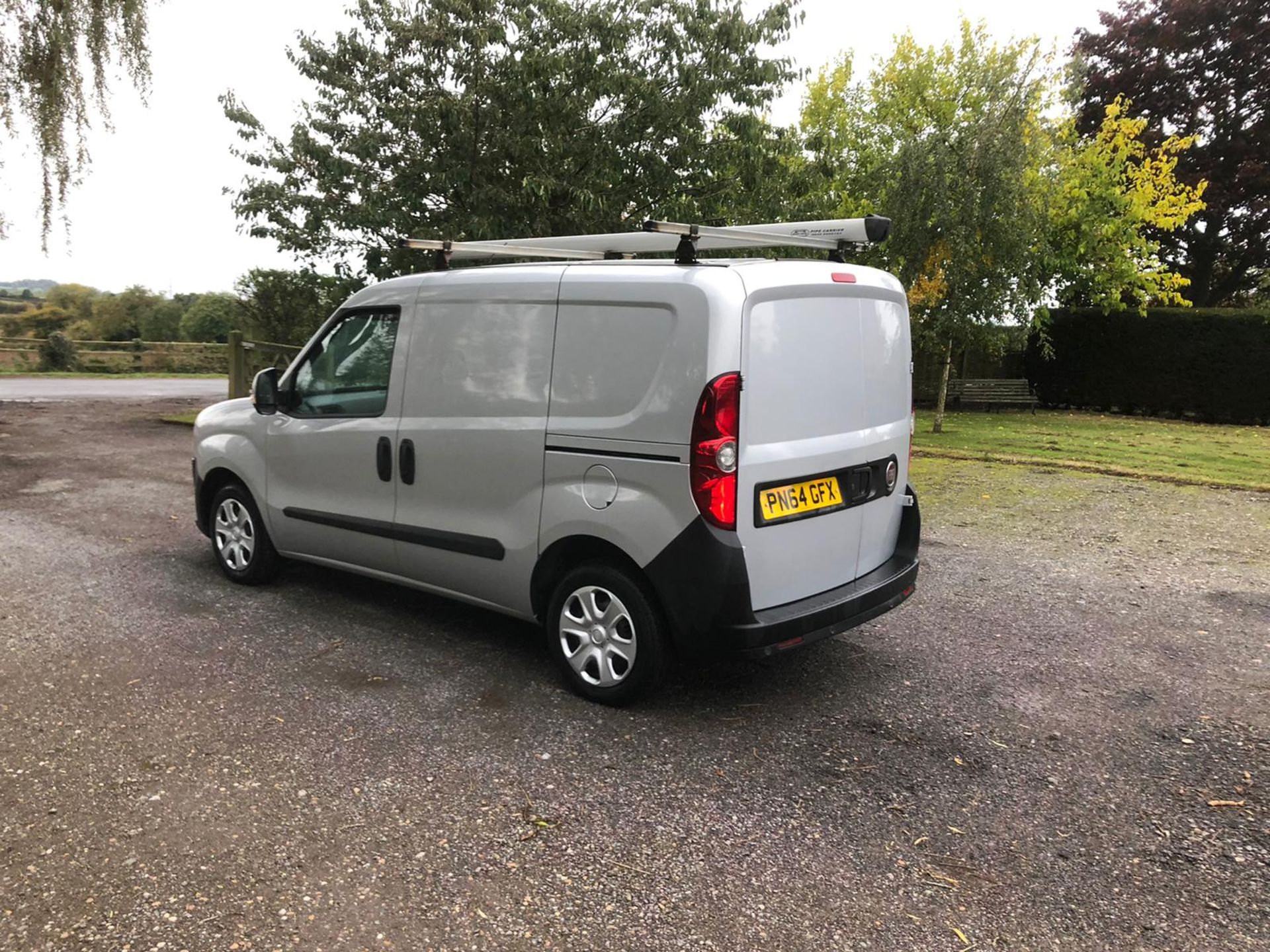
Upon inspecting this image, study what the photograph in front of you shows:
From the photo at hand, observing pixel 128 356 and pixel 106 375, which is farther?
pixel 128 356

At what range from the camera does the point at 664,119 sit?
12.6 metres

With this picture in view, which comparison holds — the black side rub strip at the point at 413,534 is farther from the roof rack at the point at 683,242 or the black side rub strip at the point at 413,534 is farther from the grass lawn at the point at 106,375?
the grass lawn at the point at 106,375

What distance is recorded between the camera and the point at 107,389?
906 inches

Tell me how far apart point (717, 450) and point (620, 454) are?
0.48 meters

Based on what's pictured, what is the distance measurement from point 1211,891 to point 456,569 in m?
3.35

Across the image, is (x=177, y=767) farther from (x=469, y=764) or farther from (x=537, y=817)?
(x=537, y=817)

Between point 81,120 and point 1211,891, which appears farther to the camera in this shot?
point 81,120

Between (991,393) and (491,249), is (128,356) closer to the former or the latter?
(991,393)

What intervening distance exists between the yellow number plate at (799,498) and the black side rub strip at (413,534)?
4.40 ft

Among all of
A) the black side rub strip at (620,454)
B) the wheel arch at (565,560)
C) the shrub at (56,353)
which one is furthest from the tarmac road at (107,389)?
the black side rub strip at (620,454)

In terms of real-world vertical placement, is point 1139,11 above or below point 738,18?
above

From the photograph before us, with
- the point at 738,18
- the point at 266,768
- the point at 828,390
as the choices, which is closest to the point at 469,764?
the point at 266,768

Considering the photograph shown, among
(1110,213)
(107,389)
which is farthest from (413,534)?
(107,389)

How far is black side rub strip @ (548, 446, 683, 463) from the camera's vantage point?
3703 mm
